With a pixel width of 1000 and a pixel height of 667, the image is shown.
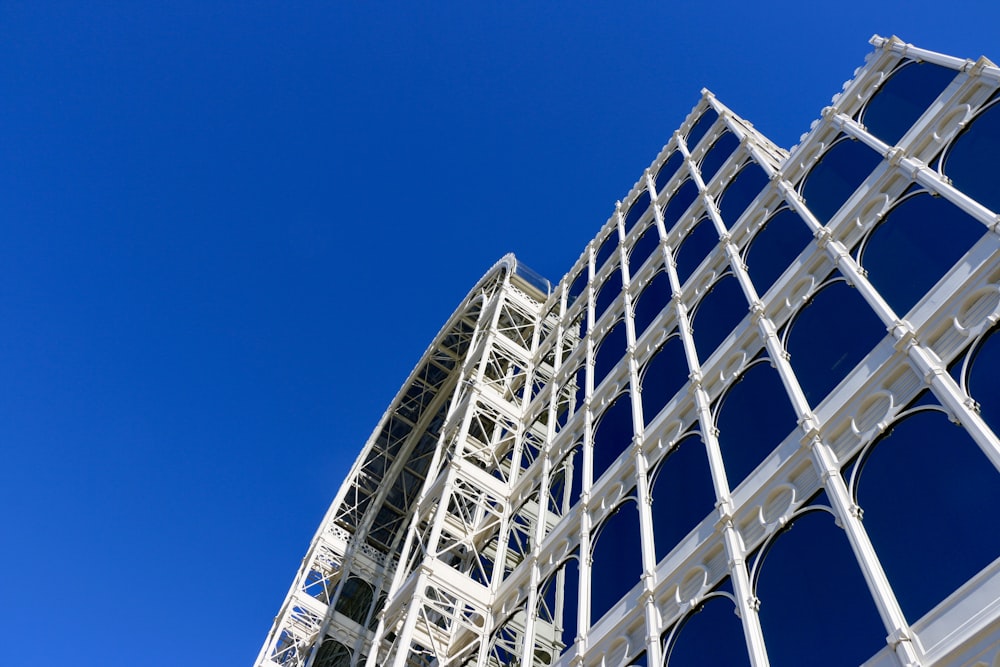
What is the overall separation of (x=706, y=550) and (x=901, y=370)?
13.9ft

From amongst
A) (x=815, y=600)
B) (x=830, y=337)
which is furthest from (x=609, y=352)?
(x=815, y=600)

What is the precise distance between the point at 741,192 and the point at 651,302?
4103 mm

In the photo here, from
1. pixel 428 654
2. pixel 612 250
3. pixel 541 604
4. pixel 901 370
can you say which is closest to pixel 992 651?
pixel 901 370

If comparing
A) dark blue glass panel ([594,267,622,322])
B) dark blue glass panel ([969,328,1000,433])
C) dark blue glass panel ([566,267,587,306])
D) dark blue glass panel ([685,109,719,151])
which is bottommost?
dark blue glass panel ([969,328,1000,433])

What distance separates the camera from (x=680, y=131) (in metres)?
31.9

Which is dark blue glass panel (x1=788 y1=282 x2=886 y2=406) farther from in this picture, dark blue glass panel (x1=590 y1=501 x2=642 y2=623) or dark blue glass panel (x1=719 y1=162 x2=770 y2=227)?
dark blue glass panel (x1=719 y1=162 x2=770 y2=227)

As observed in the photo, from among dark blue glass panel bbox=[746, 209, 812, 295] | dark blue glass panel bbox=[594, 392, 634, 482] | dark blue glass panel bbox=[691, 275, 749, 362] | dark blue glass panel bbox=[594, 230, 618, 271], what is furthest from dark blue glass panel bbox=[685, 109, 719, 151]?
dark blue glass panel bbox=[594, 392, 634, 482]

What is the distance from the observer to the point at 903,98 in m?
17.6

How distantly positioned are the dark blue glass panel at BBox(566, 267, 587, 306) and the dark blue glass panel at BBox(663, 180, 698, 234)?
6200 millimetres

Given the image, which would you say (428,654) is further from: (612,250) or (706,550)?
(612,250)

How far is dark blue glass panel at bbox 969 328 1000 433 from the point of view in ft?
32.3

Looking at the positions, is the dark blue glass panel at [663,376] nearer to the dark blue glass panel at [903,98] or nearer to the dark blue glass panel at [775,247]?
the dark blue glass panel at [775,247]

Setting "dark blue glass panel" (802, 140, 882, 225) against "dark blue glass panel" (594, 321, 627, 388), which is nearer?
"dark blue glass panel" (802, 140, 882, 225)

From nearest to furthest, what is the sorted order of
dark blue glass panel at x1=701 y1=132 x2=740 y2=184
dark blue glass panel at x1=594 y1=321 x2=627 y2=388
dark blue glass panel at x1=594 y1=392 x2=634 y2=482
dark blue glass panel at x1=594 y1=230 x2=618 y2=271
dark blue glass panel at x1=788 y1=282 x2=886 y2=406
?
dark blue glass panel at x1=788 y1=282 x2=886 y2=406 < dark blue glass panel at x1=594 y1=392 x2=634 y2=482 < dark blue glass panel at x1=594 y1=321 x2=627 y2=388 < dark blue glass panel at x1=701 y1=132 x2=740 y2=184 < dark blue glass panel at x1=594 y1=230 x2=618 y2=271
